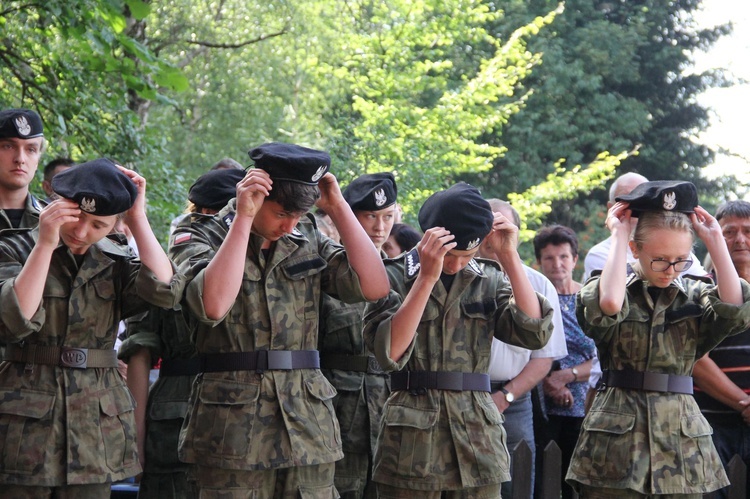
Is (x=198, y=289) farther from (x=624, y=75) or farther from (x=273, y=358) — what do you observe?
(x=624, y=75)

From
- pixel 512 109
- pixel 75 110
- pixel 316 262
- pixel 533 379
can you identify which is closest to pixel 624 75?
pixel 512 109

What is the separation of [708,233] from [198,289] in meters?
2.49

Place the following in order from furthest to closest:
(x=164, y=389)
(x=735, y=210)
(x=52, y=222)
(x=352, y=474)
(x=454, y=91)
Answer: (x=454, y=91), (x=735, y=210), (x=164, y=389), (x=352, y=474), (x=52, y=222)

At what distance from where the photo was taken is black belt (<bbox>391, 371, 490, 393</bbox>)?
4.63m

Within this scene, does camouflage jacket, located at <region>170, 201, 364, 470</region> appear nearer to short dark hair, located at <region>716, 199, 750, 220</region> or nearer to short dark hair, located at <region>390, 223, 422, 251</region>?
short dark hair, located at <region>390, 223, 422, 251</region>

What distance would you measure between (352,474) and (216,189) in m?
1.62

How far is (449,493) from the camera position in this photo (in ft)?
15.1

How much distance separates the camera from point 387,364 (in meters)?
4.43

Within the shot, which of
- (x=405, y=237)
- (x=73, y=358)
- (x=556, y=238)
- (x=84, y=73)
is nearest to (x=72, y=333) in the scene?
(x=73, y=358)

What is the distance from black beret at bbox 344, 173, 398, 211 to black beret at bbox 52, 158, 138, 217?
63.1 inches

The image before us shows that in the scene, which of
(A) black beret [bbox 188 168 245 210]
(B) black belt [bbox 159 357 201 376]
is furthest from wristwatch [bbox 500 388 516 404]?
(A) black beret [bbox 188 168 245 210]

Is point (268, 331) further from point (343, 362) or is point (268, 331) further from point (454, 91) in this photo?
point (454, 91)

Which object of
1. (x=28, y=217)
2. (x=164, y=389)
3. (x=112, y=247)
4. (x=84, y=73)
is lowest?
(x=164, y=389)

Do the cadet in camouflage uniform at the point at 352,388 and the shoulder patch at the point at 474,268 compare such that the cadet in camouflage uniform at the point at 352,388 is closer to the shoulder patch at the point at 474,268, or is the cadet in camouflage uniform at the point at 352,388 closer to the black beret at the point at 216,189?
the shoulder patch at the point at 474,268
